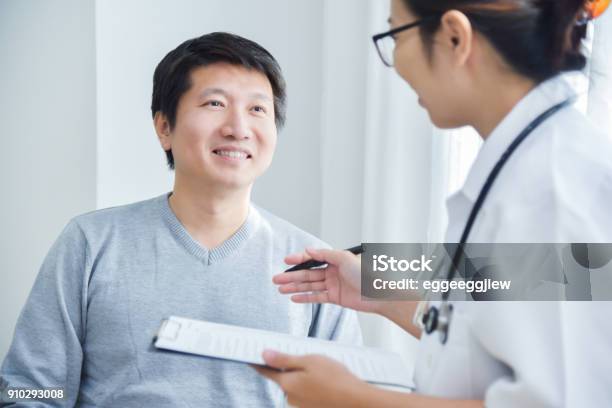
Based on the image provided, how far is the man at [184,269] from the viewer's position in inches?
50.9

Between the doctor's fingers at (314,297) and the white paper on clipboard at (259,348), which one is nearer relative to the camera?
the white paper on clipboard at (259,348)

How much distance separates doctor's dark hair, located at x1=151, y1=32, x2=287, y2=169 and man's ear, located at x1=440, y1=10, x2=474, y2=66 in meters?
0.74

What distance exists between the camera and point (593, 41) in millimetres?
1226

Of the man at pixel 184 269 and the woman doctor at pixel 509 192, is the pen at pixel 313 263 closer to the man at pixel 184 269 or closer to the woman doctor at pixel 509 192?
the man at pixel 184 269

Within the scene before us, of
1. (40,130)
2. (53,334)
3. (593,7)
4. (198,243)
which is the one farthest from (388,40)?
(40,130)

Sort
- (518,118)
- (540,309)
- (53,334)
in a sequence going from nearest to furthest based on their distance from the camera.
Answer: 1. (540,309)
2. (518,118)
3. (53,334)

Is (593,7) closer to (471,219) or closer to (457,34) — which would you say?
(457,34)

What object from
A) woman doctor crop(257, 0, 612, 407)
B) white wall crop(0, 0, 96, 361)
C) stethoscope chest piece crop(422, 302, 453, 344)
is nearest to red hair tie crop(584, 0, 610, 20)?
woman doctor crop(257, 0, 612, 407)

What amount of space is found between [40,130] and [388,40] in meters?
1.50

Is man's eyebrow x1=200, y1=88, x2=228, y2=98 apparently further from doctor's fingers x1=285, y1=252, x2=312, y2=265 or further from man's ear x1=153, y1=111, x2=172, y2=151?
doctor's fingers x1=285, y1=252, x2=312, y2=265

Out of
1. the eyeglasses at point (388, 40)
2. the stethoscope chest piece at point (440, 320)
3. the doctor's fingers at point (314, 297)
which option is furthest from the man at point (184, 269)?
the stethoscope chest piece at point (440, 320)

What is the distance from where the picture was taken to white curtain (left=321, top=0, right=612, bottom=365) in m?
1.65

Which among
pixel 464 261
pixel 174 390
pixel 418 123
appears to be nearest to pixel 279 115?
pixel 418 123

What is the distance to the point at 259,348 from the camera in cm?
89
